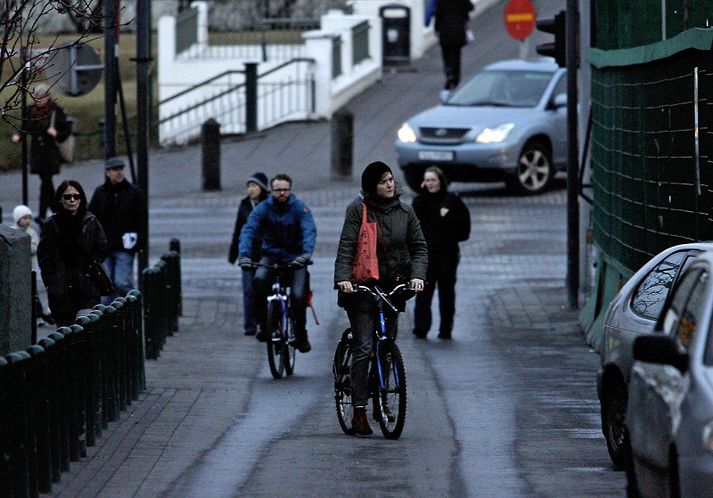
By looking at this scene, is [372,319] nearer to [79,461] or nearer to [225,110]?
[79,461]

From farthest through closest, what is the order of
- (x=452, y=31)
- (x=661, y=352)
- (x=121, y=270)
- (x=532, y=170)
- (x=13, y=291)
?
(x=452, y=31) → (x=532, y=170) → (x=121, y=270) → (x=13, y=291) → (x=661, y=352)

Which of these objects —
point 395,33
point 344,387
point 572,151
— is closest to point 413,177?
point 572,151

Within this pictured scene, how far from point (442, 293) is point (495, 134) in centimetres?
981

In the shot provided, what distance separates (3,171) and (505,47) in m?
11.6

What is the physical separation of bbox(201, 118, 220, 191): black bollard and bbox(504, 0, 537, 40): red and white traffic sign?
6304 millimetres

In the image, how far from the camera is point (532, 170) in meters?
28.3

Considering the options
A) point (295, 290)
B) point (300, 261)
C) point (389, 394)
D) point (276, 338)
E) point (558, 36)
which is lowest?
point (276, 338)

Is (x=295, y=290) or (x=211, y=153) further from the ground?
(x=211, y=153)

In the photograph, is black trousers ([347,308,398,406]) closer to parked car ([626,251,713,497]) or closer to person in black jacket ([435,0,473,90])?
parked car ([626,251,713,497])

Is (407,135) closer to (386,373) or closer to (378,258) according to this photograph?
(378,258)

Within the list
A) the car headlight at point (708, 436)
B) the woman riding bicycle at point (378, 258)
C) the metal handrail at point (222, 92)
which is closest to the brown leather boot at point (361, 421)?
the woman riding bicycle at point (378, 258)

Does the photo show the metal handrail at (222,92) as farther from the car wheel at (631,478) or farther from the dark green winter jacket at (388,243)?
the car wheel at (631,478)

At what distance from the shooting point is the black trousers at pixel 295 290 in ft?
51.2

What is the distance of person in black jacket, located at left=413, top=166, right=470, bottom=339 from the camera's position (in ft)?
59.4
